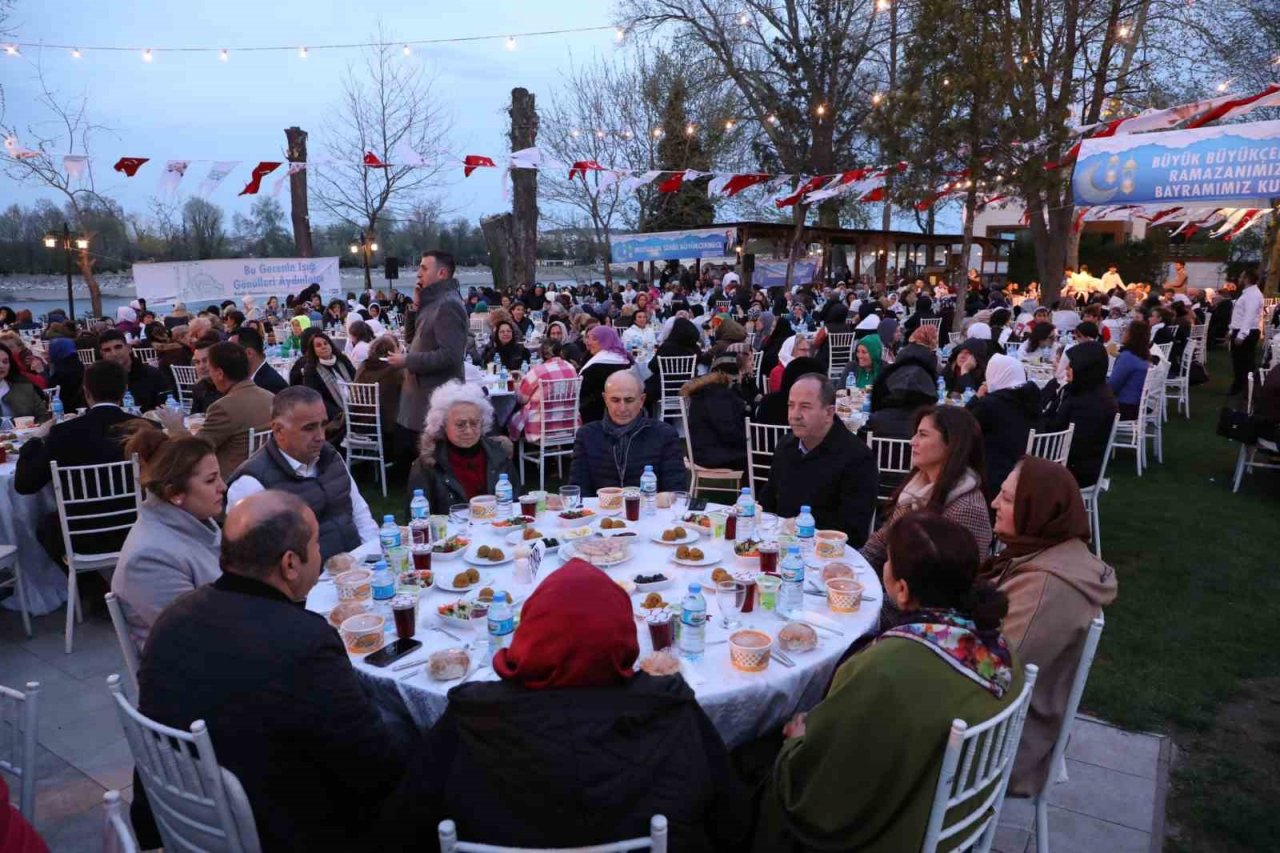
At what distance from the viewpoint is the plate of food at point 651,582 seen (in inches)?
113

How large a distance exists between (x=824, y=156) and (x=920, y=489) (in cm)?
2176

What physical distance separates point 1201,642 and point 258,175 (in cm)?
1453

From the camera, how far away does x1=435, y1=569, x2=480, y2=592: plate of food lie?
293cm

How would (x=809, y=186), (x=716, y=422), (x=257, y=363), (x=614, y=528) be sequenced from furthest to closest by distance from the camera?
(x=809, y=186) → (x=257, y=363) → (x=716, y=422) → (x=614, y=528)

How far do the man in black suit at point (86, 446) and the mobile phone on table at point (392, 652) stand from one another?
2.93 meters

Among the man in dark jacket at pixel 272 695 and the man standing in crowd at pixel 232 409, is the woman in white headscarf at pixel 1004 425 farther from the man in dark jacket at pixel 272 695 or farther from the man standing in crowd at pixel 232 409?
the man standing in crowd at pixel 232 409

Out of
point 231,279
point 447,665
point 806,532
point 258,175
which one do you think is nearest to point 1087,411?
point 806,532

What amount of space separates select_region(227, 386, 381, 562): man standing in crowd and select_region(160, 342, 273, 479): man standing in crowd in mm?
1516

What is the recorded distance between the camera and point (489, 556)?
3197 millimetres

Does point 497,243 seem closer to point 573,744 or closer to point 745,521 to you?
point 745,521

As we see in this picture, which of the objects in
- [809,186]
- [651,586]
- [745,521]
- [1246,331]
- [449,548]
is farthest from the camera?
[809,186]

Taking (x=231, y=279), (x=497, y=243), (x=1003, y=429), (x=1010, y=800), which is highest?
(x=497, y=243)

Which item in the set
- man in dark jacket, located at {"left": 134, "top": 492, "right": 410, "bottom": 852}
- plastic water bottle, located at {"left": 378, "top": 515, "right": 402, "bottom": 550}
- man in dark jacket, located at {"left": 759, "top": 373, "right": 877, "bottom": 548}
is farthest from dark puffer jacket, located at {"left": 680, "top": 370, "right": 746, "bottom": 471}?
man in dark jacket, located at {"left": 134, "top": 492, "right": 410, "bottom": 852}

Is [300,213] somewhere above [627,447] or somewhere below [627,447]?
above
